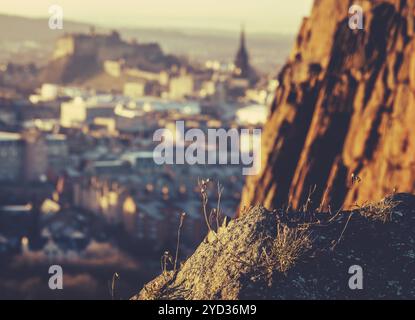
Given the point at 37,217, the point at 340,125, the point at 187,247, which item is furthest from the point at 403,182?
the point at 37,217

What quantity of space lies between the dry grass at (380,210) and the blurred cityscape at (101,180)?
798 millimetres

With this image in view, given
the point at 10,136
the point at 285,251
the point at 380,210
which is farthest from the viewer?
the point at 10,136

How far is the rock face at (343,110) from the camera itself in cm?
2098

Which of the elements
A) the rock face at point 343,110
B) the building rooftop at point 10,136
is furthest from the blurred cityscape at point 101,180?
the rock face at point 343,110

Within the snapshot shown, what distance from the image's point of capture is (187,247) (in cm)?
4762

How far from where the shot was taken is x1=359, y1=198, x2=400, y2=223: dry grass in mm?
6921

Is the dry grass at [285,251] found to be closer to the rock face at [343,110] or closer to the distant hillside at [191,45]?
the rock face at [343,110]

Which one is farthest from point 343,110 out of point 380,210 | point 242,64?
point 242,64

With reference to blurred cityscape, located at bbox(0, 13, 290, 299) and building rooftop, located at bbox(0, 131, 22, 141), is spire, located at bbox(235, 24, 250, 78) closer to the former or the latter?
blurred cityscape, located at bbox(0, 13, 290, 299)

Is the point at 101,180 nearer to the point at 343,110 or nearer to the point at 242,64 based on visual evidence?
the point at 343,110

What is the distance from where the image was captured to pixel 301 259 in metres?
6.41

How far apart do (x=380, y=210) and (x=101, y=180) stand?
2326 inches
